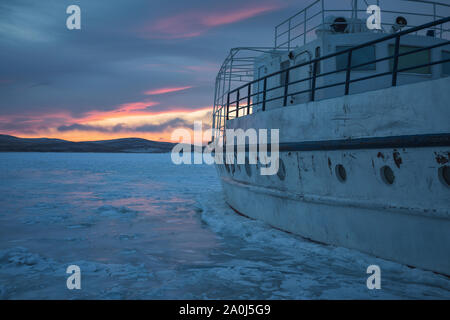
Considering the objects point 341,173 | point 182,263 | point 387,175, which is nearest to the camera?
point 387,175

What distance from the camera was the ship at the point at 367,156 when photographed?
4.74 meters

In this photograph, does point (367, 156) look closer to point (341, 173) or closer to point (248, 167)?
point (341, 173)

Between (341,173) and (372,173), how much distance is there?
2.30 feet

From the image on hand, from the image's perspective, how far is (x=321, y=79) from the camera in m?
8.41

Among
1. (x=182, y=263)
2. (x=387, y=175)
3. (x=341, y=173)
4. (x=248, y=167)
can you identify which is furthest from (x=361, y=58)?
(x=182, y=263)

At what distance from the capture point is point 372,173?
5555mm

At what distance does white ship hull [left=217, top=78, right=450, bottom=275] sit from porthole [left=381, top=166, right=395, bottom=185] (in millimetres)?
56

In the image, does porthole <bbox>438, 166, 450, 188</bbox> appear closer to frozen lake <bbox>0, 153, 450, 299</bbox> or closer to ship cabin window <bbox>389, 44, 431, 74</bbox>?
frozen lake <bbox>0, 153, 450, 299</bbox>

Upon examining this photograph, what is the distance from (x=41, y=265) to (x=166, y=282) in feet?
7.07

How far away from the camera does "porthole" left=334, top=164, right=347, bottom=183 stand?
20.1 feet

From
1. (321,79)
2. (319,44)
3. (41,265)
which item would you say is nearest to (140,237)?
(41,265)

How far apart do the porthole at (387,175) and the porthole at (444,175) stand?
718mm

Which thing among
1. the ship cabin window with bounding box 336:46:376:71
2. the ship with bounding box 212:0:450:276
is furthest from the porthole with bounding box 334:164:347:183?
the ship cabin window with bounding box 336:46:376:71
